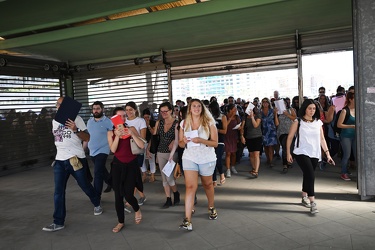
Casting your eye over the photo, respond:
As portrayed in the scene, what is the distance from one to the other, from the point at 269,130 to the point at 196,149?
4.01 meters

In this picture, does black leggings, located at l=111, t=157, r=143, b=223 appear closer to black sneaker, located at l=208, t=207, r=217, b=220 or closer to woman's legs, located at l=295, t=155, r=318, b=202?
black sneaker, located at l=208, t=207, r=217, b=220

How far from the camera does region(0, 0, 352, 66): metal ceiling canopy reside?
247 inches

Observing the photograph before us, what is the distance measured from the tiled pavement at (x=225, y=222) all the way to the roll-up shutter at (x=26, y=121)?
328 cm

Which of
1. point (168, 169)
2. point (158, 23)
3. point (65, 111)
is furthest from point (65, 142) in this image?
point (158, 23)

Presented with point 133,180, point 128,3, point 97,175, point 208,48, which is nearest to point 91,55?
point 208,48

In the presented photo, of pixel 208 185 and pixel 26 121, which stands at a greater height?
pixel 26 121

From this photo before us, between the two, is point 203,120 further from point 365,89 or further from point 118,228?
point 365,89

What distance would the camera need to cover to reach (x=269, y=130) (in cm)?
780

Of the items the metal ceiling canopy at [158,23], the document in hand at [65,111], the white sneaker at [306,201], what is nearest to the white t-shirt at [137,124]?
the document in hand at [65,111]

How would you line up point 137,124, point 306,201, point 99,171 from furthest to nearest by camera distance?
point 137,124 → point 99,171 → point 306,201

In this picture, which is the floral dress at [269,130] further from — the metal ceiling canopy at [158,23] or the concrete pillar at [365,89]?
the concrete pillar at [365,89]

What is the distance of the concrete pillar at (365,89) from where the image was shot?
186 inches

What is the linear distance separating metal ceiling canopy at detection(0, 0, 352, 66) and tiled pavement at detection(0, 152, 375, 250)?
350 cm

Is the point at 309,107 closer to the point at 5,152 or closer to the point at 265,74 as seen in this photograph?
the point at 265,74
